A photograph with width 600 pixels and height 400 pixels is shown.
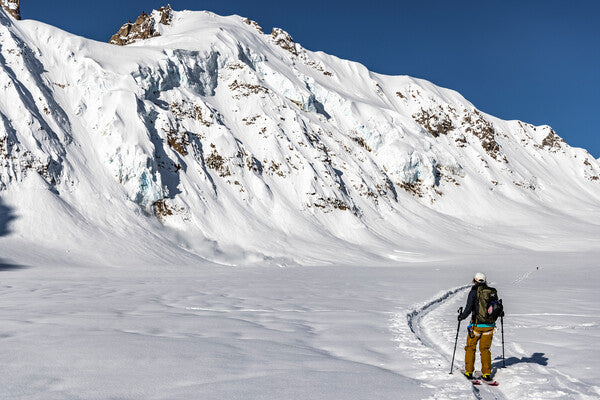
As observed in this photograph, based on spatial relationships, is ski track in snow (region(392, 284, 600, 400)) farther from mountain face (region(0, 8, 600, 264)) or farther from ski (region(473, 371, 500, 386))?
mountain face (region(0, 8, 600, 264))

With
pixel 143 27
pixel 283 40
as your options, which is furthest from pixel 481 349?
pixel 283 40

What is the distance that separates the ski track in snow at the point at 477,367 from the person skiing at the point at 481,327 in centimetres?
30

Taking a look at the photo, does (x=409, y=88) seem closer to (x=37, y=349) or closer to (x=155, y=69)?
(x=155, y=69)

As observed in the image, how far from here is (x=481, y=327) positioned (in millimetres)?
8180

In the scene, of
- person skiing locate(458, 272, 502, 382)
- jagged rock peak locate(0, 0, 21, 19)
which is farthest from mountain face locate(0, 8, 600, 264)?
person skiing locate(458, 272, 502, 382)

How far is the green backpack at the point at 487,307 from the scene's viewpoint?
8.05 metres

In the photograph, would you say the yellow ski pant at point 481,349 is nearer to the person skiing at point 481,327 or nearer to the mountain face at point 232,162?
the person skiing at point 481,327

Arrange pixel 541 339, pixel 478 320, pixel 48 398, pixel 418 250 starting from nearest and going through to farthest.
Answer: pixel 48 398, pixel 478 320, pixel 541 339, pixel 418 250

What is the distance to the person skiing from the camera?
787cm

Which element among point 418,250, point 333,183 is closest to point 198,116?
point 333,183

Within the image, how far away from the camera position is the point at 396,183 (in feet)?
311

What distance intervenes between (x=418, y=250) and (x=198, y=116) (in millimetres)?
42025

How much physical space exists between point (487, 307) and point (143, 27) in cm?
11567

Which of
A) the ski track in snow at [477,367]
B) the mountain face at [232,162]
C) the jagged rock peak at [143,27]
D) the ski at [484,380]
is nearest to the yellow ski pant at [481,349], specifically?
the ski at [484,380]
